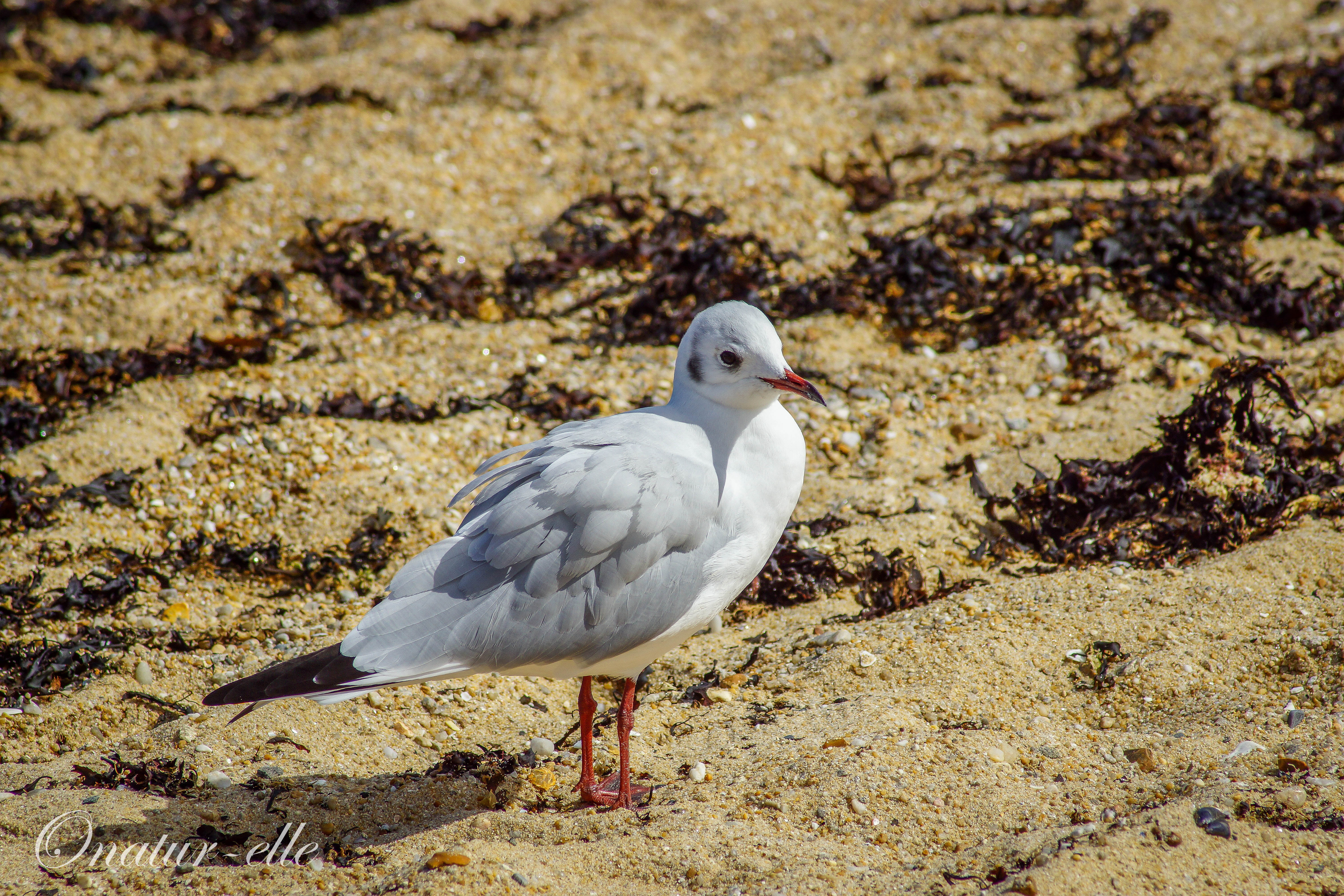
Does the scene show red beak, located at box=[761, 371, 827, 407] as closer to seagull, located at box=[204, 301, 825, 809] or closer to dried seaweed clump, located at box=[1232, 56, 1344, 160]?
seagull, located at box=[204, 301, 825, 809]

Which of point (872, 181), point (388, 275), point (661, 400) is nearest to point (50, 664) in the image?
point (388, 275)

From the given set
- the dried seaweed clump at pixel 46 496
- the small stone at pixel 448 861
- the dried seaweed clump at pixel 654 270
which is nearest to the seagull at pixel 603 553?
the small stone at pixel 448 861

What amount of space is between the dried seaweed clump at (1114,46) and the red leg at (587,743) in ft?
17.1

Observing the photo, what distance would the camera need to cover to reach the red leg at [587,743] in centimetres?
310

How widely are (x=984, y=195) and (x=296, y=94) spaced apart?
432cm

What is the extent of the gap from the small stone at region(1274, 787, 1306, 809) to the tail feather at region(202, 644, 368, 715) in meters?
2.34

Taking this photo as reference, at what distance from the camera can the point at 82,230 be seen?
5602mm

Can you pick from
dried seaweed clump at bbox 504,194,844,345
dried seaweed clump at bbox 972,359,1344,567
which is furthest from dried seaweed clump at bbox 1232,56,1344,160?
dried seaweed clump at bbox 504,194,844,345

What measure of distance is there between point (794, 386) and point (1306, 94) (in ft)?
16.0

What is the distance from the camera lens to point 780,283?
17.6ft

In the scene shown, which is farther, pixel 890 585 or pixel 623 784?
pixel 890 585

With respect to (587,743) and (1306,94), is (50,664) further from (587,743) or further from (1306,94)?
(1306,94)

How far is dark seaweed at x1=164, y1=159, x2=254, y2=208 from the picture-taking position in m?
5.76

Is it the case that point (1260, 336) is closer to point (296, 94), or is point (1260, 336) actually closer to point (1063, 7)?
point (1063, 7)
